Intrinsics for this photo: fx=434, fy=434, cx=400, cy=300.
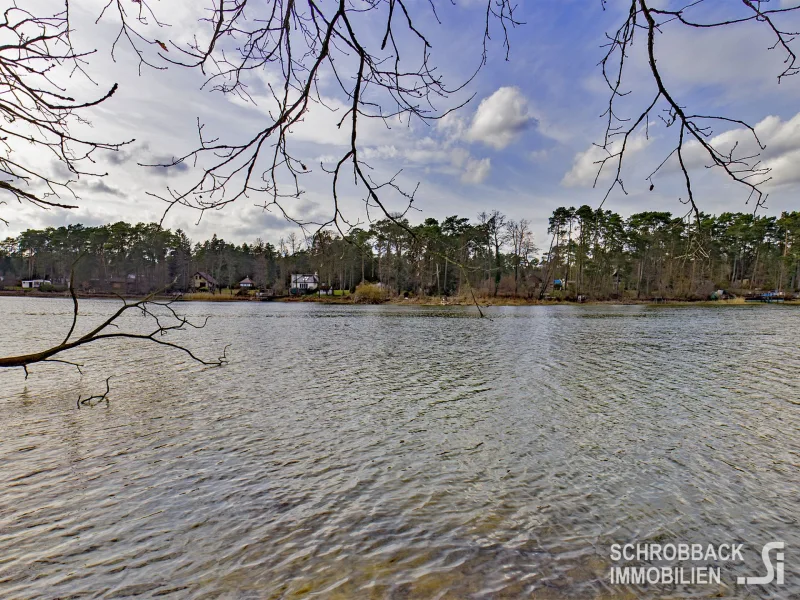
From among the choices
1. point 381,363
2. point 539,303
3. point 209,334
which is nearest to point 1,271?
point 209,334

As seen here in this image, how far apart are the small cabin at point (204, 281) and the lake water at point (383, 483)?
84768mm

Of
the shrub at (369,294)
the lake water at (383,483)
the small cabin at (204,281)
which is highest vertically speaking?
the small cabin at (204,281)

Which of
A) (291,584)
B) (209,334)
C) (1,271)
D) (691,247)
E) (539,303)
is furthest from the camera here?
(1,271)

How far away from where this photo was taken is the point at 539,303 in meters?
64.8

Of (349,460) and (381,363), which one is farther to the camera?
(381,363)

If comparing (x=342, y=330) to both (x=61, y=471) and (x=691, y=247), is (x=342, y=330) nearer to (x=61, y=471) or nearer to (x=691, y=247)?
(x=61, y=471)

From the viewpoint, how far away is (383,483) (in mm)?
5398

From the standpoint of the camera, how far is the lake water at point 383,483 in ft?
11.9

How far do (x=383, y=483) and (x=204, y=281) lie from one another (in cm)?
10361

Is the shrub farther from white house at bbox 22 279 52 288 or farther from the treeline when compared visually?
white house at bbox 22 279 52 288

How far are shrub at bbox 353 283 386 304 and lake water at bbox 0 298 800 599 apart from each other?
171 ft

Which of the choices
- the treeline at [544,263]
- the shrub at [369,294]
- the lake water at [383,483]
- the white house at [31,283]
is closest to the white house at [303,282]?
the treeline at [544,263]

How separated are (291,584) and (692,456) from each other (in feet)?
19.3

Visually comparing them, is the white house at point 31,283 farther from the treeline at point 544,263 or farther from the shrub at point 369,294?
the shrub at point 369,294
